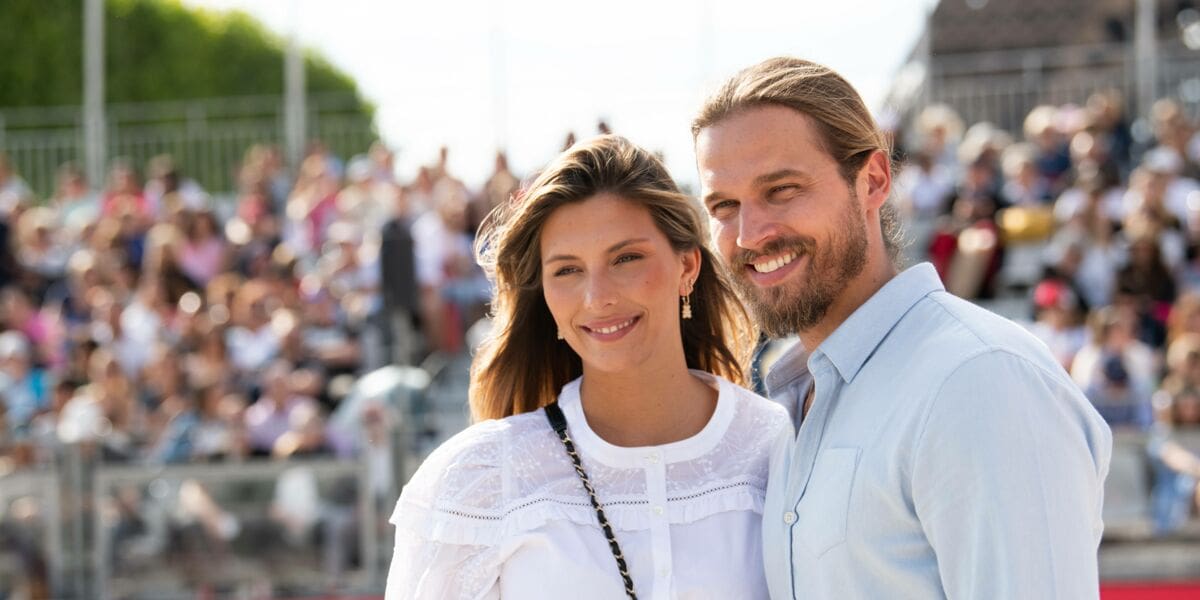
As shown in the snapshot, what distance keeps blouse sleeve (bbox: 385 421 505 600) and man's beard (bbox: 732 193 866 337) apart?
66cm

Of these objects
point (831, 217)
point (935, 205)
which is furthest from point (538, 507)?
point (935, 205)

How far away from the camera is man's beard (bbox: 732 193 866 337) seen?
2.62 meters

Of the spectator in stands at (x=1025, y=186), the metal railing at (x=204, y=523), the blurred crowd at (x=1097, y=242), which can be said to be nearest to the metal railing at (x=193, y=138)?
the blurred crowd at (x=1097, y=242)

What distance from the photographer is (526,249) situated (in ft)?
10.6

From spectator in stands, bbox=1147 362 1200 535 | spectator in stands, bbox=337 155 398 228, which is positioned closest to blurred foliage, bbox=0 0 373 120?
spectator in stands, bbox=337 155 398 228

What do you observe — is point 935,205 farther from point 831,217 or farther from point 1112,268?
point 831,217

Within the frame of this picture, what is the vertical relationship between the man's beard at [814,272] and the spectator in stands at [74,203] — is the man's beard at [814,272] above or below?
below

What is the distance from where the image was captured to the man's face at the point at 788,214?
2.61m

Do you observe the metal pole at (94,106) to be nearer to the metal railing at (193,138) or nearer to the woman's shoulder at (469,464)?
the metal railing at (193,138)

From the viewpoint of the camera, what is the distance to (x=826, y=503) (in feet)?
8.04

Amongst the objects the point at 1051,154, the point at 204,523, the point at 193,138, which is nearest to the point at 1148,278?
the point at 1051,154

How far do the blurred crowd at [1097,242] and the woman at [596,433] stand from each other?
16.2 ft

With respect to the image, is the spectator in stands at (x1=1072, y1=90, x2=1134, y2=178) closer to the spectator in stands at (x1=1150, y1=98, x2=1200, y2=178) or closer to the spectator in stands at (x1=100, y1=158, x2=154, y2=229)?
the spectator in stands at (x1=1150, y1=98, x2=1200, y2=178)

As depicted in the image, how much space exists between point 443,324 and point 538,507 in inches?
294
